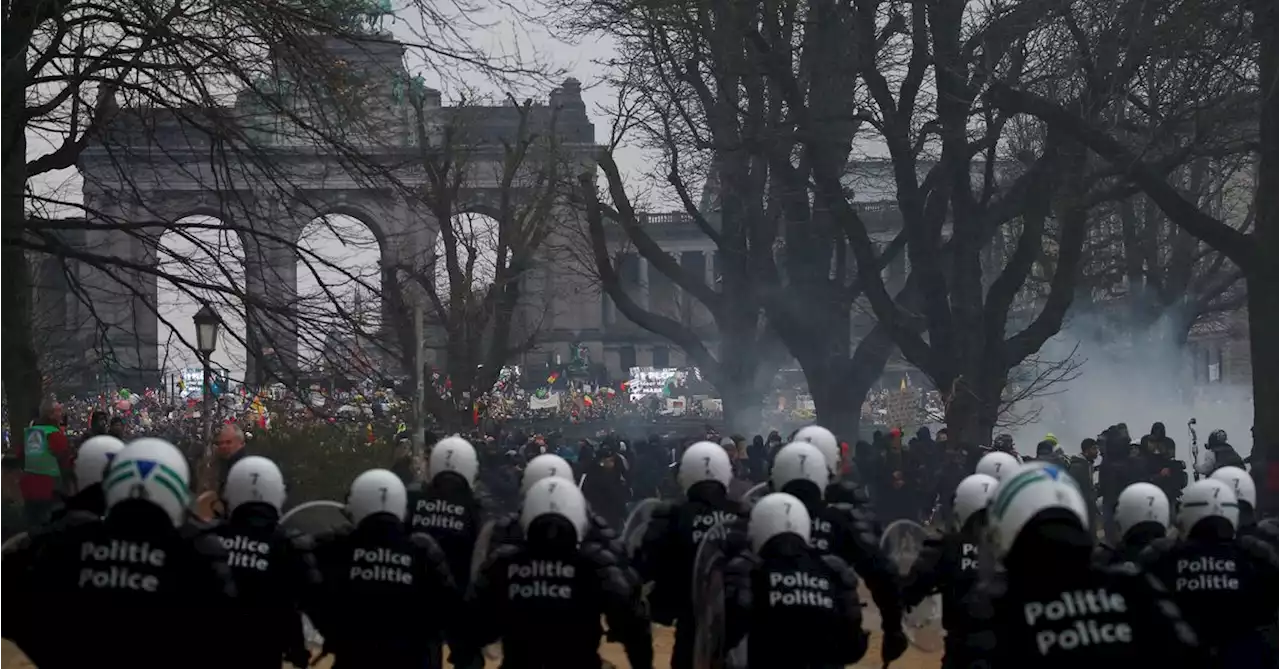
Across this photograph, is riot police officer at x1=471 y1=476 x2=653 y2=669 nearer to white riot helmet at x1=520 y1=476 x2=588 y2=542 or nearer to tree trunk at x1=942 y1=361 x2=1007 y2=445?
white riot helmet at x1=520 y1=476 x2=588 y2=542

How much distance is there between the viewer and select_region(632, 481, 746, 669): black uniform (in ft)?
29.3

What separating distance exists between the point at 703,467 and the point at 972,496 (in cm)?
146

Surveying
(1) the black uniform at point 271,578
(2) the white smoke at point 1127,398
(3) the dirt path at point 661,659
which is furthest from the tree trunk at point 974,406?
(2) the white smoke at point 1127,398

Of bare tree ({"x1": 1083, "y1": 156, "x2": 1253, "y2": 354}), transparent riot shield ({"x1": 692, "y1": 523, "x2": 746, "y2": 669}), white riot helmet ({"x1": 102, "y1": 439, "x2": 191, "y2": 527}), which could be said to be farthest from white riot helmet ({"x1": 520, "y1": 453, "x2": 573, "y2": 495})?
bare tree ({"x1": 1083, "y1": 156, "x2": 1253, "y2": 354})

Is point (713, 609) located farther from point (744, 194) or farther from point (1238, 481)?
point (744, 194)

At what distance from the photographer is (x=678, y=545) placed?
895 centimetres

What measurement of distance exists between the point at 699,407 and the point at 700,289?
2849cm

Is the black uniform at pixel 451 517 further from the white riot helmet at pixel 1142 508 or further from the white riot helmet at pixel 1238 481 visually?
the white riot helmet at pixel 1238 481

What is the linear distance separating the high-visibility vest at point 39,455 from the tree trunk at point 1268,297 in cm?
1151

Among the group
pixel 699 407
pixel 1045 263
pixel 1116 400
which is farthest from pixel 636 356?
pixel 1045 263

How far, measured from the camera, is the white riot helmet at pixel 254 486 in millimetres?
7410

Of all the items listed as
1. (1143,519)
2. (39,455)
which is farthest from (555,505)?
(39,455)

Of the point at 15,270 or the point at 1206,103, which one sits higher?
the point at 1206,103

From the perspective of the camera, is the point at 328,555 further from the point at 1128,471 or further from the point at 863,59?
the point at 1128,471
